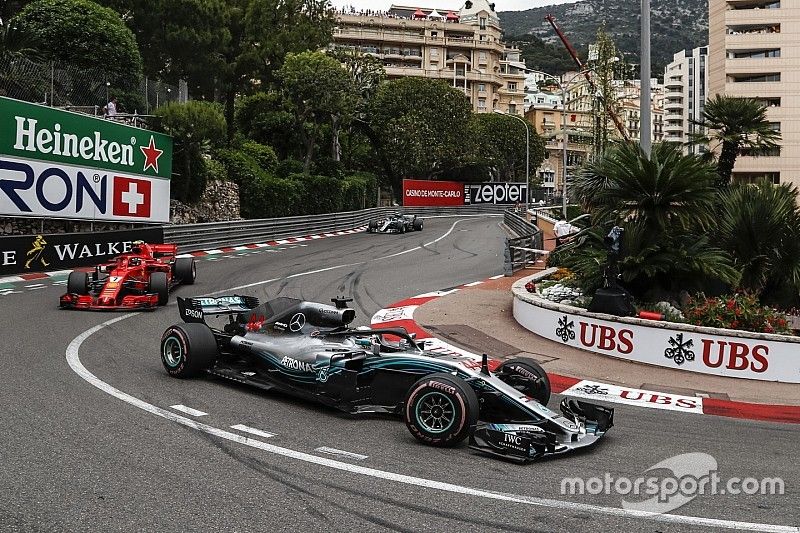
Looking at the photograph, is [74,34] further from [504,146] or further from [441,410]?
[504,146]

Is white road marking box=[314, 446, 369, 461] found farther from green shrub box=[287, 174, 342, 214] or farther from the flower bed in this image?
green shrub box=[287, 174, 342, 214]

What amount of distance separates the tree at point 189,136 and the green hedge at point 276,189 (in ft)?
12.0

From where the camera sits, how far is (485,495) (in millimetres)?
6113

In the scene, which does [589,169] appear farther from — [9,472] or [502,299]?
[9,472]

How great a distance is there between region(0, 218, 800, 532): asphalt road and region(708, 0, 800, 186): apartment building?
2756 inches

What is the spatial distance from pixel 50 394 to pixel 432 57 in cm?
10613

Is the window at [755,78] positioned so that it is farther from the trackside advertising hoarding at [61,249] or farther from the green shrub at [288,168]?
the trackside advertising hoarding at [61,249]

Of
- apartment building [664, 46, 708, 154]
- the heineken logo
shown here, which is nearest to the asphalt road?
the heineken logo

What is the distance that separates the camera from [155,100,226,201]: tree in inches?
1156

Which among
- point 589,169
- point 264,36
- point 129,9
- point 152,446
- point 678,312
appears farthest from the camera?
point 264,36

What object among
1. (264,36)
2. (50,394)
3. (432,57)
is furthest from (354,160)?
(50,394)

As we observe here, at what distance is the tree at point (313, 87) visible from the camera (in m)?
45.2

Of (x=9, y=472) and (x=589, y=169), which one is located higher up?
(x=589, y=169)

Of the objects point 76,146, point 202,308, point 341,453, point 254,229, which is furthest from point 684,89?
point 341,453
